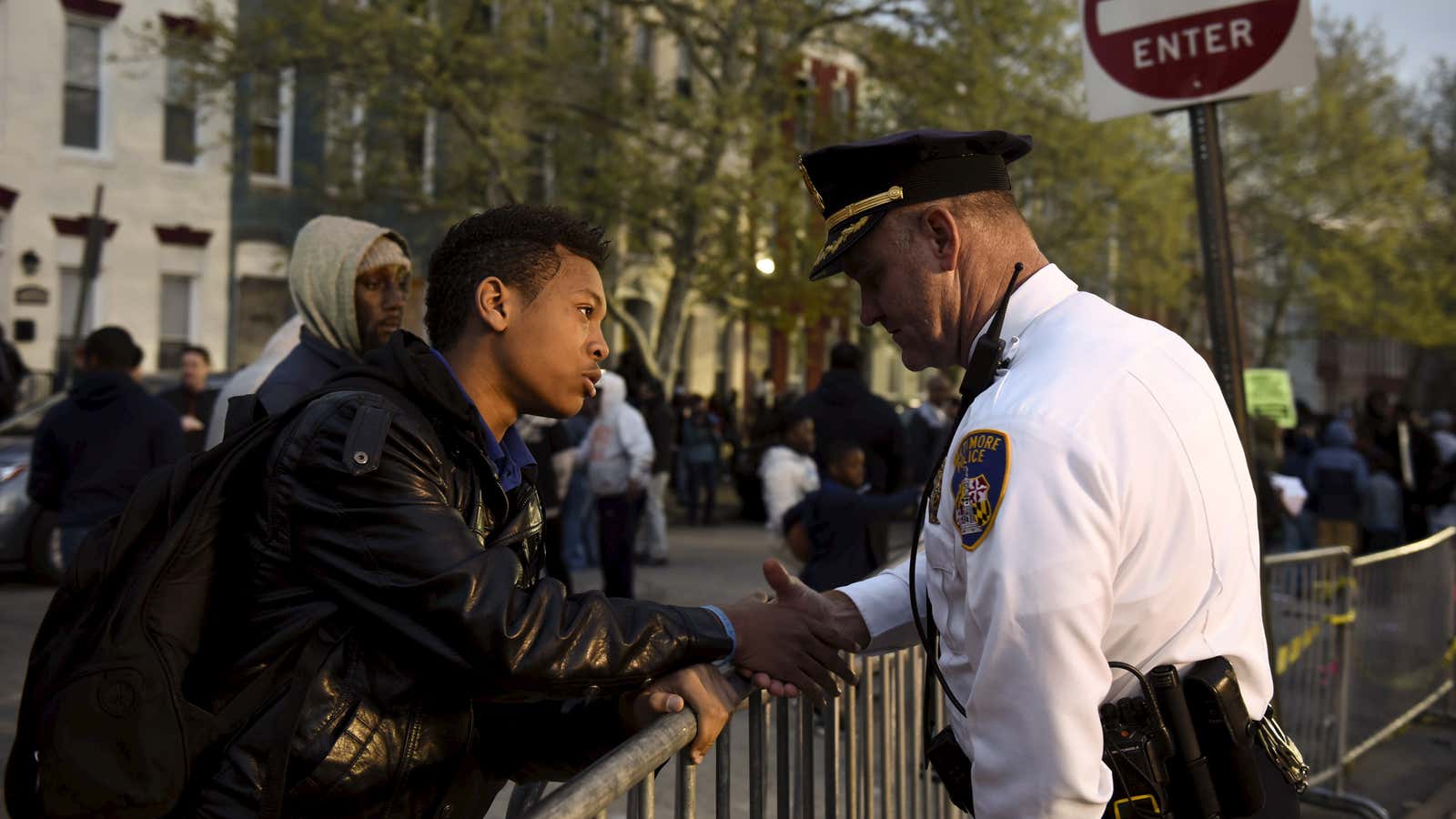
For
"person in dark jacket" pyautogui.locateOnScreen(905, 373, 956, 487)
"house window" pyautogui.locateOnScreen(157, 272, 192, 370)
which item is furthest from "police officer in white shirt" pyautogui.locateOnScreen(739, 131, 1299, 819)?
"house window" pyautogui.locateOnScreen(157, 272, 192, 370)

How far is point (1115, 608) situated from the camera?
214cm

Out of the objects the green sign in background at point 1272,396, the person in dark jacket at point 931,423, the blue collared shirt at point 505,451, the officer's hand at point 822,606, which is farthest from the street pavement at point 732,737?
the green sign in background at point 1272,396

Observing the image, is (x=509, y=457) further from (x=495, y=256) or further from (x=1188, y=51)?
(x=1188, y=51)

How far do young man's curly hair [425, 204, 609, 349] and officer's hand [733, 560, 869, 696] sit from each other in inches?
25.9

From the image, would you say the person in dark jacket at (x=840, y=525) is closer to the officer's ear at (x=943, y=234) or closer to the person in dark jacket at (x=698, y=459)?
the officer's ear at (x=943, y=234)

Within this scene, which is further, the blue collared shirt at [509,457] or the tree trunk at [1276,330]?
the tree trunk at [1276,330]

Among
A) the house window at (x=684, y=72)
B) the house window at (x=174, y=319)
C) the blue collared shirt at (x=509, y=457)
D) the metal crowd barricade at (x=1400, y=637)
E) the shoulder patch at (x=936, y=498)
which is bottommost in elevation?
the metal crowd barricade at (x=1400, y=637)

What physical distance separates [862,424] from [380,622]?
6707 millimetres

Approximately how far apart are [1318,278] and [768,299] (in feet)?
69.8

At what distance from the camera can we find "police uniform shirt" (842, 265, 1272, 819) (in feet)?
6.49

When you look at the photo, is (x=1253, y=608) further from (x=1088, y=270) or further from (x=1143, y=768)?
(x=1088, y=270)

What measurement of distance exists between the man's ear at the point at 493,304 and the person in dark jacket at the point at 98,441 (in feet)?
17.1

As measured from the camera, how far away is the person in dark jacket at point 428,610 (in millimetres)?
2027

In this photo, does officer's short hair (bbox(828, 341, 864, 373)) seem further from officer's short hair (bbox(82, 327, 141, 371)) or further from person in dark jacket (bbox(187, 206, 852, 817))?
person in dark jacket (bbox(187, 206, 852, 817))
